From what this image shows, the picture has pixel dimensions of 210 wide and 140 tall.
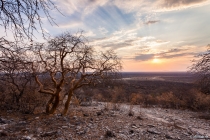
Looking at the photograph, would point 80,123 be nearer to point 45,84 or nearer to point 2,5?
point 45,84

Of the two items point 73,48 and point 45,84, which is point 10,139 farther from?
point 45,84

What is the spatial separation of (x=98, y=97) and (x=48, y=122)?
1374 cm

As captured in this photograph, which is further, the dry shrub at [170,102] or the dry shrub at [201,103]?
the dry shrub at [170,102]

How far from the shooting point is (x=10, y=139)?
5273 millimetres

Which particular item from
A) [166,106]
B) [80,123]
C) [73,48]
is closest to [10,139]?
[80,123]

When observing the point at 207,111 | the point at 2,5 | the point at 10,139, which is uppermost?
the point at 2,5

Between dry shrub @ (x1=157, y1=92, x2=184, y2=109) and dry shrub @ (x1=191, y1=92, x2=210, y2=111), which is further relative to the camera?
dry shrub @ (x1=157, y1=92, x2=184, y2=109)

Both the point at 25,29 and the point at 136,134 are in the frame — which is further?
the point at 136,134

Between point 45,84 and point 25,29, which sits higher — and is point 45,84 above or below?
below

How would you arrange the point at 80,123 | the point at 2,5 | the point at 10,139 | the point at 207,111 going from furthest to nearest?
1. the point at 207,111
2. the point at 80,123
3. the point at 10,139
4. the point at 2,5

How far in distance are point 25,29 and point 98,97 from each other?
1882 centimetres

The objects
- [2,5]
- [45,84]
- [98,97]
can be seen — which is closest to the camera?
[2,5]

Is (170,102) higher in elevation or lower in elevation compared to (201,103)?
lower

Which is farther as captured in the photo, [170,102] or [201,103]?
[170,102]
